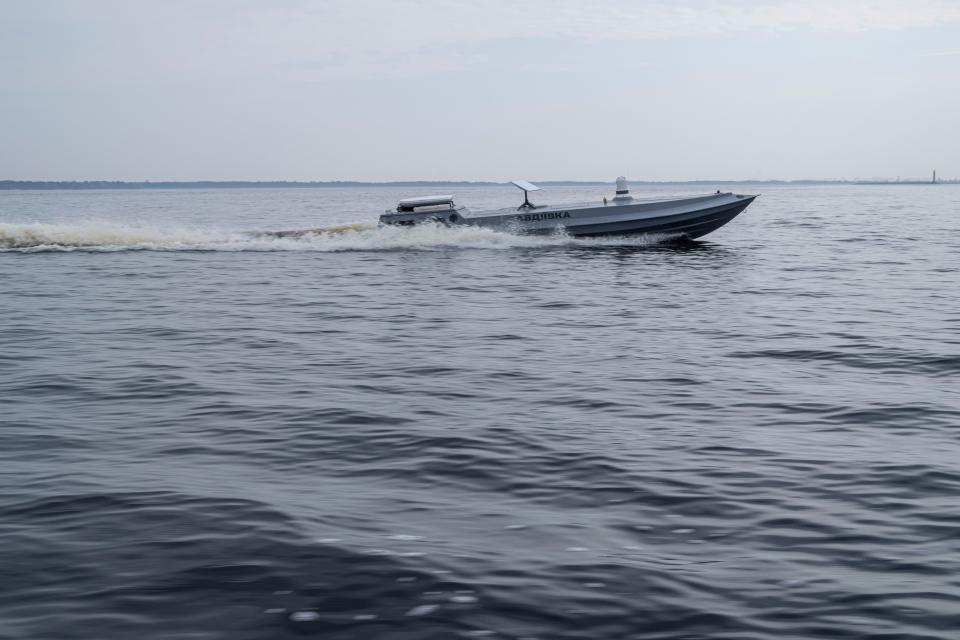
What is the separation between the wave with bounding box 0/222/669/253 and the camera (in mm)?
35656

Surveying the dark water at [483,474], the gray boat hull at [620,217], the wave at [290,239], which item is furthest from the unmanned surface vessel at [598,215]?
the dark water at [483,474]

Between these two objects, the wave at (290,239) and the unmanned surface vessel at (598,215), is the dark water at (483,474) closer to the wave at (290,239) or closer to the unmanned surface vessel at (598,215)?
the unmanned surface vessel at (598,215)

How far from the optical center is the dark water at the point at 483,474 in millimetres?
5430

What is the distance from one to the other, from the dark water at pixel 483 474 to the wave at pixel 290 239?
1651 centimetres

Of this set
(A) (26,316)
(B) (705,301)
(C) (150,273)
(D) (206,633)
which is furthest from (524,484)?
(C) (150,273)

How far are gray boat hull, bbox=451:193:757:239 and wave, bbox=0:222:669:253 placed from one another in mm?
347

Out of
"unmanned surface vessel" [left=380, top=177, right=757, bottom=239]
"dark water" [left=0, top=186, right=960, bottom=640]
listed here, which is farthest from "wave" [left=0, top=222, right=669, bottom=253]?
"dark water" [left=0, top=186, right=960, bottom=640]

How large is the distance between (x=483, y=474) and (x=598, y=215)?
92.3ft

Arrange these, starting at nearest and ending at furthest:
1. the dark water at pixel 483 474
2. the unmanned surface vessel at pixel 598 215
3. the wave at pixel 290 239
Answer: the dark water at pixel 483 474
the unmanned surface vessel at pixel 598 215
the wave at pixel 290 239

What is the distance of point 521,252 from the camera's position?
34312mm

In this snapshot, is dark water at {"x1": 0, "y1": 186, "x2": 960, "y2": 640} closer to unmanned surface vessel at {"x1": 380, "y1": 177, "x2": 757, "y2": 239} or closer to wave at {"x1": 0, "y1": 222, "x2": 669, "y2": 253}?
unmanned surface vessel at {"x1": 380, "y1": 177, "x2": 757, "y2": 239}

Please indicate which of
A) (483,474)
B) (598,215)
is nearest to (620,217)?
(598,215)

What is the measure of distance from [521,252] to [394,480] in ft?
88.0

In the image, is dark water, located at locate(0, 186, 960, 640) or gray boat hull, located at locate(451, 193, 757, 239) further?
gray boat hull, located at locate(451, 193, 757, 239)
